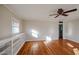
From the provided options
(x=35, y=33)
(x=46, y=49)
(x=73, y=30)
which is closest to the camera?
(x=46, y=49)

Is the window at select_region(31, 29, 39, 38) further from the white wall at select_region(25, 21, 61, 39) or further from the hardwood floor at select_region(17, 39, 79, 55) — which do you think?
the hardwood floor at select_region(17, 39, 79, 55)

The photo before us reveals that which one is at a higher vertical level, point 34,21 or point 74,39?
point 34,21

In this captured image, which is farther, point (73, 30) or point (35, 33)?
point (73, 30)

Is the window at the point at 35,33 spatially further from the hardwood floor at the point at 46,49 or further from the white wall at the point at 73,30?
the white wall at the point at 73,30

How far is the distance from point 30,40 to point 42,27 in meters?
0.89

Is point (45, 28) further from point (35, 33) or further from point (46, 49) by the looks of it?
point (46, 49)

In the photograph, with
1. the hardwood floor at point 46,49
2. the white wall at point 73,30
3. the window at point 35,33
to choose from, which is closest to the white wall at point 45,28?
the window at point 35,33

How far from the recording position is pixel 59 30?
197 inches

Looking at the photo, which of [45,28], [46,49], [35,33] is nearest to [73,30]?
[45,28]

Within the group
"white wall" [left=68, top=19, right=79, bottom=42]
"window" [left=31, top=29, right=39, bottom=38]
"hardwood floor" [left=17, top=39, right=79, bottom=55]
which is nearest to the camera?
"hardwood floor" [left=17, top=39, right=79, bottom=55]

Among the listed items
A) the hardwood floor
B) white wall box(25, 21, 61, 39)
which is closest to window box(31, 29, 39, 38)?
white wall box(25, 21, 61, 39)

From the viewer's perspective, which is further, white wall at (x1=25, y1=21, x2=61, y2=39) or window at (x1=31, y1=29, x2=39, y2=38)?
white wall at (x1=25, y1=21, x2=61, y2=39)
